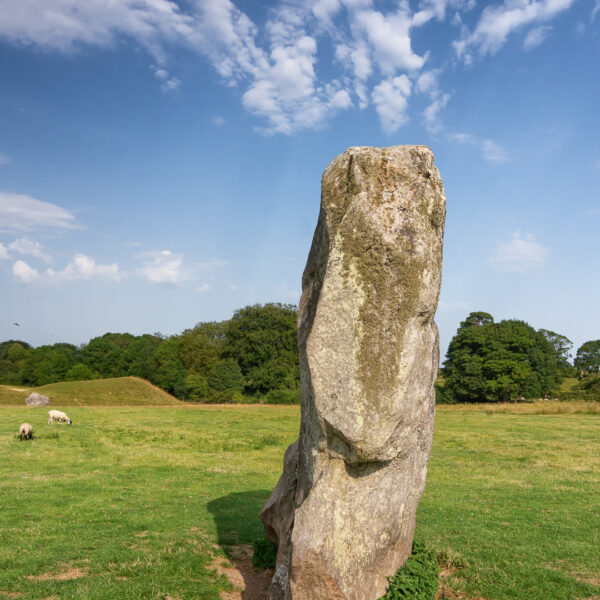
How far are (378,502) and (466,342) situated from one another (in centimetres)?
6546

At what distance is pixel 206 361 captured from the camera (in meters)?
73.9

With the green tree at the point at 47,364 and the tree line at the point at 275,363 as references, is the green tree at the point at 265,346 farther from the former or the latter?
the green tree at the point at 47,364

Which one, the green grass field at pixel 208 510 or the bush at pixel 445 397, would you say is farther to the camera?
the bush at pixel 445 397

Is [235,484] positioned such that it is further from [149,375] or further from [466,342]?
[149,375]

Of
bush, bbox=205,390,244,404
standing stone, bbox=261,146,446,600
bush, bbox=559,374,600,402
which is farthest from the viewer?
bush, bbox=205,390,244,404

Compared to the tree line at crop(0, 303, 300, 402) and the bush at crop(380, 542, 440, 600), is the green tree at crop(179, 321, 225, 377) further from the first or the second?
the bush at crop(380, 542, 440, 600)

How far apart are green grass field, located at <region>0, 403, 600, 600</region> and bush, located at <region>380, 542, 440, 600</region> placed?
1.05 meters

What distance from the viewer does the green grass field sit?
9805mm

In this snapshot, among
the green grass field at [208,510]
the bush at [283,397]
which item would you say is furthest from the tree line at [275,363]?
the green grass field at [208,510]

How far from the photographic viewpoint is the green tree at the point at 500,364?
6562 cm

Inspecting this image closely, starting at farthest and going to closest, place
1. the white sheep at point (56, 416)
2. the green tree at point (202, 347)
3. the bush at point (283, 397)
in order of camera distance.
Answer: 1. the green tree at point (202, 347)
2. the bush at point (283, 397)
3. the white sheep at point (56, 416)

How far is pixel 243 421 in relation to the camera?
3772cm

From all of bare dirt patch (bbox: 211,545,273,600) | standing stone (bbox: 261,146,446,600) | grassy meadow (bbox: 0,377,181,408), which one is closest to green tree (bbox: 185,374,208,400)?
grassy meadow (bbox: 0,377,181,408)

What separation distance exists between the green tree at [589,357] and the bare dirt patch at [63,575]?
94.2m
